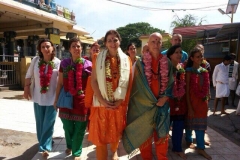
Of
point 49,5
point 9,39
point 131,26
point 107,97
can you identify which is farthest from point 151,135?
point 131,26

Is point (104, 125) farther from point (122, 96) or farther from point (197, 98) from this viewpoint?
point (197, 98)

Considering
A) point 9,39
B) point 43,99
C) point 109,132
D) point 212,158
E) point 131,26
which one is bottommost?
point 212,158

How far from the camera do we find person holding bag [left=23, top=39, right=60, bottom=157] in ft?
10.5

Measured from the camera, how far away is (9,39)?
1441 centimetres

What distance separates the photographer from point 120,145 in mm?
3744

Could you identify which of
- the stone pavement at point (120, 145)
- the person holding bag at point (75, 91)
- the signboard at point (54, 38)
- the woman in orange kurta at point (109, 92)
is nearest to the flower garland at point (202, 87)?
the stone pavement at point (120, 145)

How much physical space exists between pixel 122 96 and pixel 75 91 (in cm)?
81

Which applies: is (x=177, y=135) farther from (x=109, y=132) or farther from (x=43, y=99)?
(x=43, y=99)

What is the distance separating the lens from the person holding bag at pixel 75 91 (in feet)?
9.97

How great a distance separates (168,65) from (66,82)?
149 cm

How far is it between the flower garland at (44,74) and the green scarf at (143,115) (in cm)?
→ 133

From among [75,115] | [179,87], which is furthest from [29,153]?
[179,87]

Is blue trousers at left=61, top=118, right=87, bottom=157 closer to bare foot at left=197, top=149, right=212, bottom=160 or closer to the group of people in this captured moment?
the group of people

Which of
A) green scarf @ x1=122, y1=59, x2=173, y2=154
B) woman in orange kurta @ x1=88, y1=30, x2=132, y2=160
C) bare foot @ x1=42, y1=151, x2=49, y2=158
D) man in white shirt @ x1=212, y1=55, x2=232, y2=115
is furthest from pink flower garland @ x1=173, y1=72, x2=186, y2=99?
man in white shirt @ x1=212, y1=55, x2=232, y2=115
